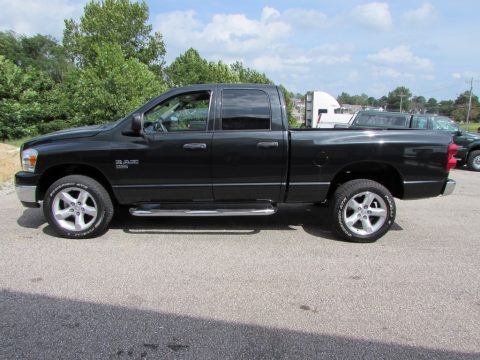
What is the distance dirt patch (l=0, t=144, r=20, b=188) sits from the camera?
8.94m

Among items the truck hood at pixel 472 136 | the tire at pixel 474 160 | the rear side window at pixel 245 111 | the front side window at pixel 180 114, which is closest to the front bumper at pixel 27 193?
the front side window at pixel 180 114

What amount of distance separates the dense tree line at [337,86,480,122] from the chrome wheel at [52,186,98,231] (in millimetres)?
83310

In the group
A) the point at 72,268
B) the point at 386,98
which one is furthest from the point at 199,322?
the point at 386,98

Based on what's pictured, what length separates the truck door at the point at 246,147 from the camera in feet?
15.8

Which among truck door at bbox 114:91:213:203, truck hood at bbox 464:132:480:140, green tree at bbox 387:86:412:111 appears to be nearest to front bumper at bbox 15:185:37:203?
truck door at bbox 114:91:213:203

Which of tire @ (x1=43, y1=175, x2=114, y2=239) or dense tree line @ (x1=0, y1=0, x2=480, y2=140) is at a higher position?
dense tree line @ (x1=0, y1=0, x2=480, y2=140)

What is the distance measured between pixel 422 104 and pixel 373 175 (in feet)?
492

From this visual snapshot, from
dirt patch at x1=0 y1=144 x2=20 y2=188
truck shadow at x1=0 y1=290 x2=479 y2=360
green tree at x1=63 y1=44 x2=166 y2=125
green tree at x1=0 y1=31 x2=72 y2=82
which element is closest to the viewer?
truck shadow at x1=0 y1=290 x2=479 y2=360

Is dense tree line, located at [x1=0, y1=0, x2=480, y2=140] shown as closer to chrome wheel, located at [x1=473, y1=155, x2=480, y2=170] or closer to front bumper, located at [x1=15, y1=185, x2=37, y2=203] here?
chrome wheel, located at [x1=473, y1=155, x2=480, y2=170]

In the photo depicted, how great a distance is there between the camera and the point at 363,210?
4988mm

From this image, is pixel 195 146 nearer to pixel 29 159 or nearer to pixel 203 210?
pixel 203 210

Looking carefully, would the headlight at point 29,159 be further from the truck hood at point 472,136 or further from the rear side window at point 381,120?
the truck hood at point 472,136

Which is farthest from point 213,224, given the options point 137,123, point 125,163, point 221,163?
point 137,123

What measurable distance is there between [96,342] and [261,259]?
2.01 metres
